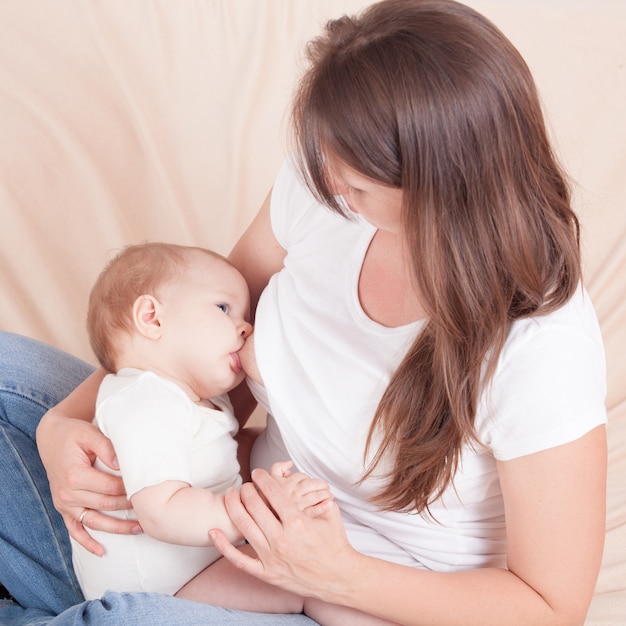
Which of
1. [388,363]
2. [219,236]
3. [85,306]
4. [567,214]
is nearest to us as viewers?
[567,214]

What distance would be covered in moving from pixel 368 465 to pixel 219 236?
1064 mm

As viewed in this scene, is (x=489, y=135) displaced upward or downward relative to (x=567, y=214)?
upward

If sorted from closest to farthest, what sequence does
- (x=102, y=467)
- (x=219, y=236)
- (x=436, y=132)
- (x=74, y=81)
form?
(x=436, y=132)
(x=102, y=467)
(x=219, y=236)
(x=74, y=81)

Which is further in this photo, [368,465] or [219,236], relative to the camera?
[219,236]

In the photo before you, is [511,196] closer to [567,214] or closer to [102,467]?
[567,214]

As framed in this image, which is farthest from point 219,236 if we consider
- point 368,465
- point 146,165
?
point 368,465

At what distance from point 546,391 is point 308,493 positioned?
12.2 inches

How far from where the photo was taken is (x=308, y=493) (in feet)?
3.45

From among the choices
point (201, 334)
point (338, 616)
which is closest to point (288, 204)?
point (201, 334)

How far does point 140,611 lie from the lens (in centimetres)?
105

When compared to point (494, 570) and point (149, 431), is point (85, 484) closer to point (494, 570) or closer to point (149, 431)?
point (149, 431)

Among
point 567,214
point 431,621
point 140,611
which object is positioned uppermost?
point 567,214

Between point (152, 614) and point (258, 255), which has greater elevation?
point (258, 255)

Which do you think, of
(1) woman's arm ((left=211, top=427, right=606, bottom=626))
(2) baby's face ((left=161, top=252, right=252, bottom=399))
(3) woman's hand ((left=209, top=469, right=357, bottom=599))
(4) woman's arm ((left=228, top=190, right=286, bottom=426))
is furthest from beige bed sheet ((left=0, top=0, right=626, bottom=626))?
(3) woman's hand ((left=209, top=469, right=357, bottom=599))
